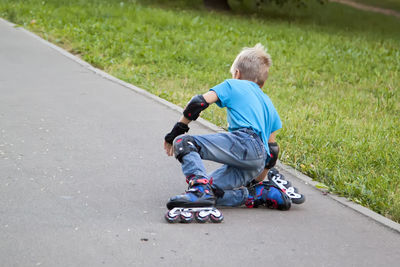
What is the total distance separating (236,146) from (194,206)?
0.54 metres

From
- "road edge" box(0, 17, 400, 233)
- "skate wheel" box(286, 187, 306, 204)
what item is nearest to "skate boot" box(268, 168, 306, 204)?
"skate wheel" box(286, 187, 306, 204)

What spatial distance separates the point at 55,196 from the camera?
15.5 ft

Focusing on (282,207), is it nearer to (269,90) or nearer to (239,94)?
(239,94)

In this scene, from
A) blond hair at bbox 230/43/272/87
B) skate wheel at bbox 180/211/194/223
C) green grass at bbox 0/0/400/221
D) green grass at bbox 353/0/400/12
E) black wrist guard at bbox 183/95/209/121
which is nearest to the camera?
skate wheel at bbox 180/211/194/223

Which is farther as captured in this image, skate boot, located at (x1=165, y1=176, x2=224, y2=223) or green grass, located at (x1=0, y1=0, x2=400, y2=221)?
green grass, located at (x1=0, y1=0, x2=400, y2=221)

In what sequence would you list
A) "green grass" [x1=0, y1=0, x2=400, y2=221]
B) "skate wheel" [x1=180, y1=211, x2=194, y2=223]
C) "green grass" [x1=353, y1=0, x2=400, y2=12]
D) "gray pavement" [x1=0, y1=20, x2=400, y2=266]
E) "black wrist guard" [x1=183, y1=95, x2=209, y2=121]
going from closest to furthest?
"gray pavement" [x1=0, y1=20, x2=400, y2=266] < "skate wheel" [x1=180, y1=211, x2=194, y2=223] < "black wrist guard" [x1=183, y1=95, x2=209, y2=121] < "green grass" [x1=0, y1=0, x2=400, y2=221] < "green grass" [x1=353, y1=0, x2=400, y2=12]

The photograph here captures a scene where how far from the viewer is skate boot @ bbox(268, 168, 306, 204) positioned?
477cm

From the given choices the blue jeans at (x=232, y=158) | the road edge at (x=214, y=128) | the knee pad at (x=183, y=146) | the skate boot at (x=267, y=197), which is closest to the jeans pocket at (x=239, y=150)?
the blue jeans at (x=232, y=158)

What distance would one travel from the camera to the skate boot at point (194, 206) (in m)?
4.28

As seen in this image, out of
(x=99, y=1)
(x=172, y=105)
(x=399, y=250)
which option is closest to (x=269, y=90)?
(x=172, y=105)

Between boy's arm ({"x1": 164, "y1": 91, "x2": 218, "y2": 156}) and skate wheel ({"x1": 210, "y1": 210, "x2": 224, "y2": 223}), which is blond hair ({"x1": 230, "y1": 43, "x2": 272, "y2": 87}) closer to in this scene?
boy's arm ({"x1": 164, "y1": 91, "x2": 218, "y2": 156})

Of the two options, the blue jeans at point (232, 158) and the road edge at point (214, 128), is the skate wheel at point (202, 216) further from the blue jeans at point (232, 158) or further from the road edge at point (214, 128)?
the road edge at point (214, 128)

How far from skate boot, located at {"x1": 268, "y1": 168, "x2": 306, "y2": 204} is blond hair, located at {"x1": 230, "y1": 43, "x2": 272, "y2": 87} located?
A: 82 centimetres

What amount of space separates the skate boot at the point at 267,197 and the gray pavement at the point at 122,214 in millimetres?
80
